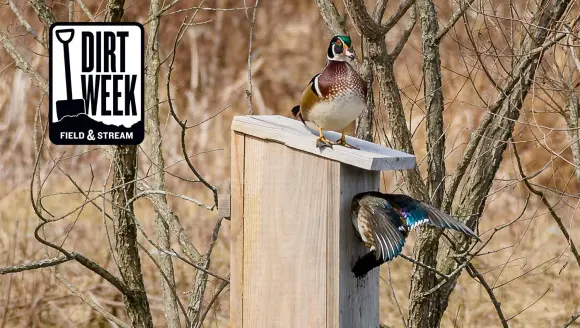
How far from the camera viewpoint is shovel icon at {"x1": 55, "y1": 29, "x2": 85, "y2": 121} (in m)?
4.08

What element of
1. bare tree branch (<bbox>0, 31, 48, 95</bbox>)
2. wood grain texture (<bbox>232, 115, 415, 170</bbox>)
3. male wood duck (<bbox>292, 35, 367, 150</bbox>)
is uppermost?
bare tree branch (<bbox>0, 31, 48, 95</bbox>)

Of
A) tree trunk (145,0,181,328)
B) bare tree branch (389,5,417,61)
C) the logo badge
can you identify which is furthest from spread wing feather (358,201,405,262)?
the logo badge

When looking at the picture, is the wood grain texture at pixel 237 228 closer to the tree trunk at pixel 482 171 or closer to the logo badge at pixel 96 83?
the tree trunk at pixel 482 171

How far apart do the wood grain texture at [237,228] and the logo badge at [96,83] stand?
4.81 feet

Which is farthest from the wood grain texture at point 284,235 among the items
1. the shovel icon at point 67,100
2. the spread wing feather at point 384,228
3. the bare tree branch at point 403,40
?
the shovel icon at point 67,100

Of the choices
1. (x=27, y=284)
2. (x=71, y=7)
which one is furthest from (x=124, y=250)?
(x=27, y=284)

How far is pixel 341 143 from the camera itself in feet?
8.23

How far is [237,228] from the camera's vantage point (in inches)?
104

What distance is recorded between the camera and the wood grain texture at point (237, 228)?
8.60 ft

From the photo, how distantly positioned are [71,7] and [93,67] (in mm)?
278

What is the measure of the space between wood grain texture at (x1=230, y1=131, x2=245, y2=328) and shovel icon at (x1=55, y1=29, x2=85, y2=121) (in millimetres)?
1656

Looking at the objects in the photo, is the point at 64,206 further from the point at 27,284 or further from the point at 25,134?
the point at 27,284

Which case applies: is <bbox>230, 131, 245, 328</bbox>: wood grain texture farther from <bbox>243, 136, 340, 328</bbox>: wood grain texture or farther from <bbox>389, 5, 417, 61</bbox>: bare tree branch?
<bbox>389, 5, 417, 61</bbox>: bare tree branch

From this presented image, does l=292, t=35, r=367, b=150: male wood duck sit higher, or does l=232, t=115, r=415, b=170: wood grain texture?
l=292, t=35, r=367, b=150: male wood duck
